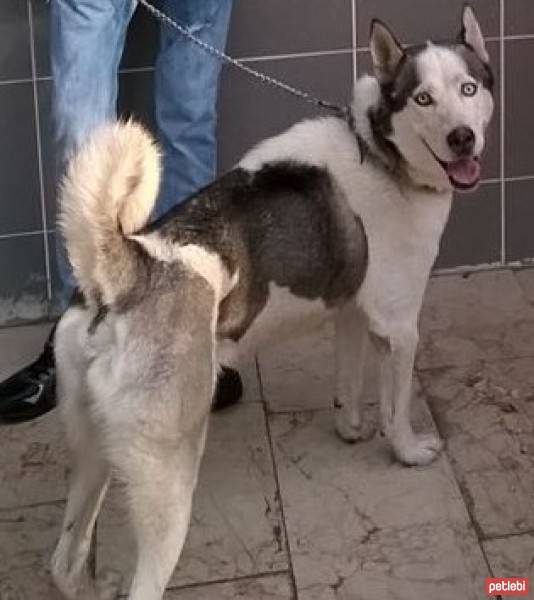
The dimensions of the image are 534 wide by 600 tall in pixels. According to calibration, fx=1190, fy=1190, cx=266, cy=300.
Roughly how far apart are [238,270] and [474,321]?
1173 millimetres

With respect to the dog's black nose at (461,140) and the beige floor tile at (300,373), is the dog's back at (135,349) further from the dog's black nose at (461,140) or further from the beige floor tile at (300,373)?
the beige floor tile at (300,373)

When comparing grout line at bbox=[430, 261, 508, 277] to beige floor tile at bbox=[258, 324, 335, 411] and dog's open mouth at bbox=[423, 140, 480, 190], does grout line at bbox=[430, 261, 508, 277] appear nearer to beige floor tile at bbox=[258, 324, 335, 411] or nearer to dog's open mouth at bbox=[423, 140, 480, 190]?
beige floor tile at bbox=[258, 324, 335, 411]

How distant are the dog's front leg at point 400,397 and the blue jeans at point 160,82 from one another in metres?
0.80

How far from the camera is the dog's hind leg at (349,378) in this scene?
9.00 ft

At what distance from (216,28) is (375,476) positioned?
3.90ft

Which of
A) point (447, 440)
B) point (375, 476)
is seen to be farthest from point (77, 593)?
point (447, 440)

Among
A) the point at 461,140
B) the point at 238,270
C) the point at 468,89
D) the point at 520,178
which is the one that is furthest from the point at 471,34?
the point at 520,178

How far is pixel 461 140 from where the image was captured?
7.52 feet

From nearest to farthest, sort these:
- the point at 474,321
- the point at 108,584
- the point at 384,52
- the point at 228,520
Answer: the point at 108,584
the point at 384,52
the point at 228,520
the point at 474,321

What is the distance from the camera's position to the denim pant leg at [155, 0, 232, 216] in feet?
9.78

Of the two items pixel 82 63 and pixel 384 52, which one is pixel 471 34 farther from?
pixel 82 63

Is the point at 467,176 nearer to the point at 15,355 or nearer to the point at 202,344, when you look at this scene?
the point at 202,344

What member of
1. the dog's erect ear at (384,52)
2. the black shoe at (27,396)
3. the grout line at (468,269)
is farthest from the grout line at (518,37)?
the black shoe at (27,396)

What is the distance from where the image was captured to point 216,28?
2992 mm
